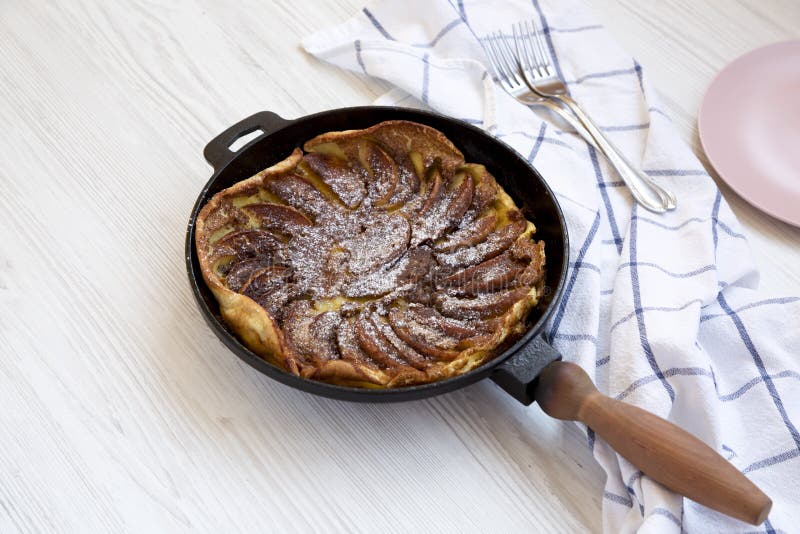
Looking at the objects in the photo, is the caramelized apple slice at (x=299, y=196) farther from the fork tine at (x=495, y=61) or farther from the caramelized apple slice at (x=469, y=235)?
the fork tine at (x=495, y=61)

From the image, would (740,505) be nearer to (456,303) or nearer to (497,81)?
(456,303)

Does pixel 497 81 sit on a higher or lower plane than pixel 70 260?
lower

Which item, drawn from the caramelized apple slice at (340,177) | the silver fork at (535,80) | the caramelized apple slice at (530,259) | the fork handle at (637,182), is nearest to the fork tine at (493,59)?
the silver fork at (535,80)

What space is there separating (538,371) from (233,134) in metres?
0.92

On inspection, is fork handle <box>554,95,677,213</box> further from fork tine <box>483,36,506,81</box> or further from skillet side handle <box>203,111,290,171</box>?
skillet side handle <box>203,111,290,171</box>

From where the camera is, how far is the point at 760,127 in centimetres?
209

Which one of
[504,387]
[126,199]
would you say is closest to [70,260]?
[126,199]

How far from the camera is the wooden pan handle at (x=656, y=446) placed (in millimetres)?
1306

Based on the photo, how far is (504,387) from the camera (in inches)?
59.8

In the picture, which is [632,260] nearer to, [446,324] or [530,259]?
[530,259]

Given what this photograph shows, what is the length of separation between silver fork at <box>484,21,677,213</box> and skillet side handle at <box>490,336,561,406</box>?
66 cm

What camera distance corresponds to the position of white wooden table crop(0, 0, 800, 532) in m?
1.54

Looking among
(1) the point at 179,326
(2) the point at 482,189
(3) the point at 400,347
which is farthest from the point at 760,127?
(1) the point at 179,326

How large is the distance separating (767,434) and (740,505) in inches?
12.1
